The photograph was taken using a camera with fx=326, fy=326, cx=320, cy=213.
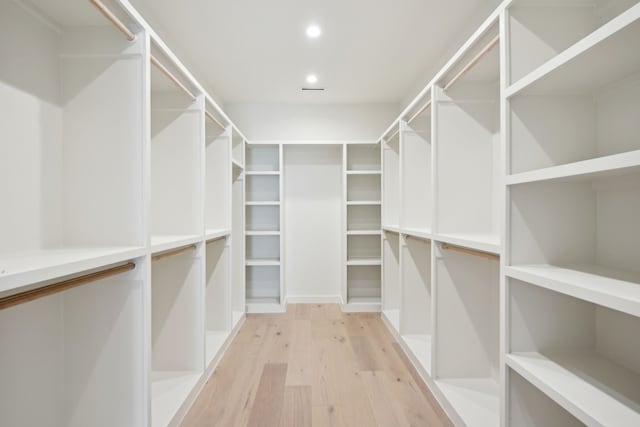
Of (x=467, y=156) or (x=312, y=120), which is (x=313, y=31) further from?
(x=312, y=120)

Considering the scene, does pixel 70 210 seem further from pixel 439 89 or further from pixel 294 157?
pixel 294 157

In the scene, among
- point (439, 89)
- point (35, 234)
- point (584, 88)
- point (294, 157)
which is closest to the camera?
point (584, 88)

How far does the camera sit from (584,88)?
45.0 inches

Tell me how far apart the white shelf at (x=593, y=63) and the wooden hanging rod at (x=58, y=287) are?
1545 millimetres

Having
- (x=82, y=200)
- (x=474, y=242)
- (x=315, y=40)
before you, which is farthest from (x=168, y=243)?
(x=315, y=40)

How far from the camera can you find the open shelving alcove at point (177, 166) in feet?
6.65

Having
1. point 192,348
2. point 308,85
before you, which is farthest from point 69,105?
point 308,85

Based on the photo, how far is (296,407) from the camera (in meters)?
1.78

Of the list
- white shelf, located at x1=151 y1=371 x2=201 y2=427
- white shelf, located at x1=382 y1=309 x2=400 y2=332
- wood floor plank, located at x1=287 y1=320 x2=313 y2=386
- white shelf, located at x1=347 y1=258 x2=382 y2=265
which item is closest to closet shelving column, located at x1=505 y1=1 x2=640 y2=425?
wood floor plank, located at x1=287 y1=320 x2=313 y2=386

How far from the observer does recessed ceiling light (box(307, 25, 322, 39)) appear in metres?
2.30

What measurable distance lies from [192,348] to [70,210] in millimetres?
1120

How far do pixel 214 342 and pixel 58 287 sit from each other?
1.72 meters

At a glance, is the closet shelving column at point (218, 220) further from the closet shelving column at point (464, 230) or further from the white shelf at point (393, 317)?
the closet shelving column at point (464, 230)

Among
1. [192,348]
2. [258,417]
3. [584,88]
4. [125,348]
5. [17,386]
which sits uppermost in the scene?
[584,88]
